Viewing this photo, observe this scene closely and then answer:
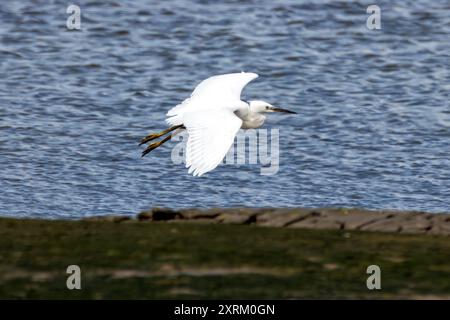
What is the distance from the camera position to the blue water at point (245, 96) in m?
15.9

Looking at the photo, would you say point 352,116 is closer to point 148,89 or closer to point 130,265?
point 148,89

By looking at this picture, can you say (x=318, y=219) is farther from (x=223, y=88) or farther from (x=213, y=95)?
(x=223, y=88)

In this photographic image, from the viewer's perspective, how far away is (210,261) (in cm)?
1048

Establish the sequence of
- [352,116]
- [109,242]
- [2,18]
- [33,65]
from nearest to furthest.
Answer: [109,242] < [352,116] < [33,65] < [2,18]

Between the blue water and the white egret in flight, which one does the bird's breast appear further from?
the blue water

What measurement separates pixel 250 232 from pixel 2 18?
1427 cm

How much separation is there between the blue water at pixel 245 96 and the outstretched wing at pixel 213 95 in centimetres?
197

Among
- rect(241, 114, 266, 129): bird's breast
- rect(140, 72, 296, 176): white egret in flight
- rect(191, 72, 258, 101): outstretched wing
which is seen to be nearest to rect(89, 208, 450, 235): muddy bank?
rect(140, 72, 296, 176): white egret in flight

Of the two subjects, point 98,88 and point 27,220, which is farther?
point 98,88

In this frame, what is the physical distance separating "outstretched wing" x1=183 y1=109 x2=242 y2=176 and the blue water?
10.9ft

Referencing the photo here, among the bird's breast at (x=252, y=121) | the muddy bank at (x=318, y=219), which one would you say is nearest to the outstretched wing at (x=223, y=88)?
the bird's breast at (x=252, y=121)

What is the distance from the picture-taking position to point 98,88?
2047cm
